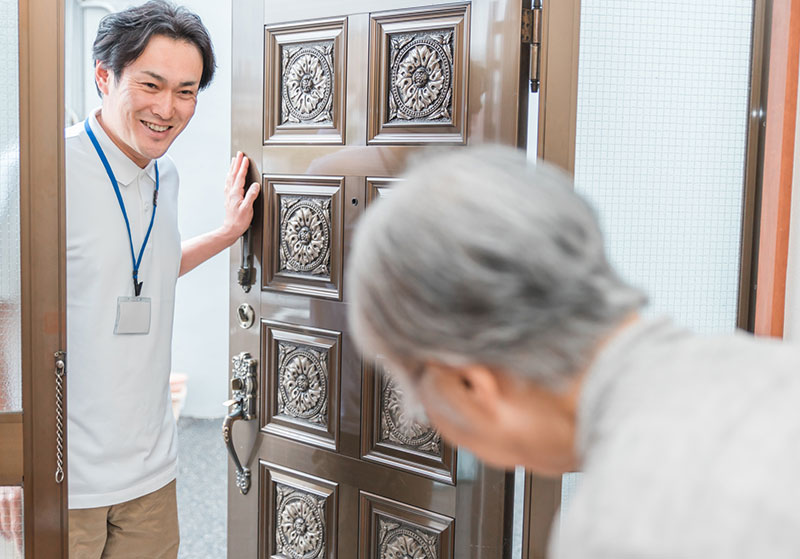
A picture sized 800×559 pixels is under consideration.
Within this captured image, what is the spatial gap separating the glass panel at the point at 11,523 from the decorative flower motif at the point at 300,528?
0.72m

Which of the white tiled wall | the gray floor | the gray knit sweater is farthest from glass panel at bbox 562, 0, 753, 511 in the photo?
the gray floor

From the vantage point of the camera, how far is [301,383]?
222 centimetres

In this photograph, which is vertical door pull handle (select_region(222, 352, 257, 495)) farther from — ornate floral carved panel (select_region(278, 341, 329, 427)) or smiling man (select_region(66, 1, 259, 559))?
smiling man (select_region(66, 1, 259, 559))

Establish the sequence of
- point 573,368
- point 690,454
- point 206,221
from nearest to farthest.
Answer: point 690,454
point 573,368
point 206,221

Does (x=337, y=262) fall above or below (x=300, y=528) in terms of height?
above

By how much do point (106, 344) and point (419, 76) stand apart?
98 cm

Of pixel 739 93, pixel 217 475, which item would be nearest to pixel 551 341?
pixel 739 93

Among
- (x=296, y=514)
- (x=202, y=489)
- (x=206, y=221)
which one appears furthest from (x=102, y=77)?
(x=206, y=221)

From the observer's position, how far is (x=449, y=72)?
6.21ft

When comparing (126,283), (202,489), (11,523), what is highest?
(126,283)

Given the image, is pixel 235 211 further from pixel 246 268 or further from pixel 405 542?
pixel 405 542

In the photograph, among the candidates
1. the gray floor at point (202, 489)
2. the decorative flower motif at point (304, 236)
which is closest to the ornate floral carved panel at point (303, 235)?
the decorative flower motif at point (304, 236)

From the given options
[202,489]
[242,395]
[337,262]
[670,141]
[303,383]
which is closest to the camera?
[670,141]

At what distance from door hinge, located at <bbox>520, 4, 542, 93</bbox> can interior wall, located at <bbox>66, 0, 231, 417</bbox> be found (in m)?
3.25
